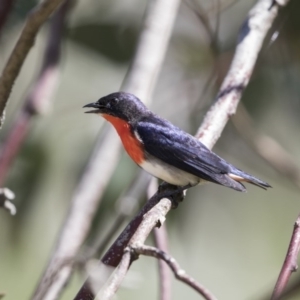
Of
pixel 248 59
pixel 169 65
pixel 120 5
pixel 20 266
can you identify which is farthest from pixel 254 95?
pixel 20 266

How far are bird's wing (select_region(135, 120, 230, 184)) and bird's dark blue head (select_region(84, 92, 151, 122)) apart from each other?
6cm

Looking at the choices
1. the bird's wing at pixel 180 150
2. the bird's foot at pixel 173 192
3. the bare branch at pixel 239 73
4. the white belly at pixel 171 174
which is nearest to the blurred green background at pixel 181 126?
the bare branch at pixel 239 73

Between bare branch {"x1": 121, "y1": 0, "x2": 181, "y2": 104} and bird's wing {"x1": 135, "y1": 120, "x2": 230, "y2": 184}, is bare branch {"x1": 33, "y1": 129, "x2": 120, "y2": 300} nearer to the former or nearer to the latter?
bird's wing {"x1": 135, "y1": 120, "x2": 230, "y2": 184}

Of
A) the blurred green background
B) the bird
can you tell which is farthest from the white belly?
the blurred green background

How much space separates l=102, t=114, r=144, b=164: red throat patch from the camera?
291 cm

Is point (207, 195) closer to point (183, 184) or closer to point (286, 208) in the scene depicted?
point (286, 208)

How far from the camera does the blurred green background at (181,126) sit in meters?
3.84

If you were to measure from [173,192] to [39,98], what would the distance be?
2.91ft

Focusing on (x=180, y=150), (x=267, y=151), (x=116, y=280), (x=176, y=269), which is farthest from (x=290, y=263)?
(x=267, y=151)

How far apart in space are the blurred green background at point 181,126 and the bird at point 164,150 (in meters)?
0.64

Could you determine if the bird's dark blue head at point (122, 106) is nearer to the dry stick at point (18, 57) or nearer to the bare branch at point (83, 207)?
the bare branch at point (83, 207)

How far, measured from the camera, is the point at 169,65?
4527mm

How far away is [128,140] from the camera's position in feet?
9.68

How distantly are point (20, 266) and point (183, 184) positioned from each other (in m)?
2.03
